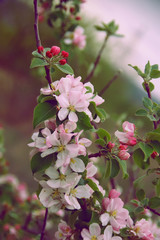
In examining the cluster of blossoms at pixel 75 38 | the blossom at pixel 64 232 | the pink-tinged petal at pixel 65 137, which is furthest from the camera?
the cluster of blossoms at pixel 75 38

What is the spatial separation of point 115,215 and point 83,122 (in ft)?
0.69

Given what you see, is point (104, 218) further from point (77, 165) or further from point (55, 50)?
point (55, 50)

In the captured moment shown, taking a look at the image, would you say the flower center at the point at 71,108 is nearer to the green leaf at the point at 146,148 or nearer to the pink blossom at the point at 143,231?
the green leaf at the point at 146,148

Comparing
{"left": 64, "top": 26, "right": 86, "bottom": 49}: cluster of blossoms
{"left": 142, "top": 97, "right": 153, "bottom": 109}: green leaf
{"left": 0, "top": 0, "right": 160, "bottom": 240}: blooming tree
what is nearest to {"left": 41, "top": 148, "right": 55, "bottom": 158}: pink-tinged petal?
{"left": 0, "top": 0, "right": 160, "bottom": 240}: blooming tree

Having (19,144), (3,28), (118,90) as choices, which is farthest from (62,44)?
(3,28)

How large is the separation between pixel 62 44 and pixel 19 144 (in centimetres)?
189

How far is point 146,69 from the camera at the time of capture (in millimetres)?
670

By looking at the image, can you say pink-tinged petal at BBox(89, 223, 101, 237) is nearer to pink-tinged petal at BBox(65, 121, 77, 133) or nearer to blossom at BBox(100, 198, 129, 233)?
blossom at BBox(100, 198, 129, 233)

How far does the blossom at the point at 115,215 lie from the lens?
0.59 meters

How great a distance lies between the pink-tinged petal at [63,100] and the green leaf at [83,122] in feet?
0.12

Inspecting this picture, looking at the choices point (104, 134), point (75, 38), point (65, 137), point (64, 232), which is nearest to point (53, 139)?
point (65, 137)

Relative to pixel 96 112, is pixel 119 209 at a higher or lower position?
lower

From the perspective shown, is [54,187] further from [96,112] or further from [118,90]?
[118,90]

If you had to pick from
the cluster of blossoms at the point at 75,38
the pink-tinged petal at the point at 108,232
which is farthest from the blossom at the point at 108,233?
the cluster of blossoms at the point at 75,38
